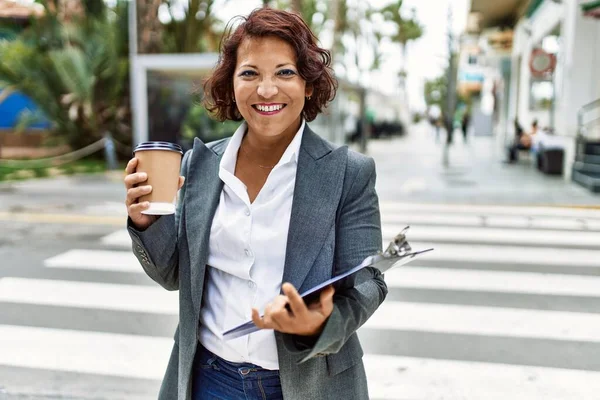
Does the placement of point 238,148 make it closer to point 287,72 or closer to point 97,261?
point 287,72

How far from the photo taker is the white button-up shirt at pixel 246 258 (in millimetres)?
1571

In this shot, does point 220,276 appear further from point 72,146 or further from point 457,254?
point 72,146

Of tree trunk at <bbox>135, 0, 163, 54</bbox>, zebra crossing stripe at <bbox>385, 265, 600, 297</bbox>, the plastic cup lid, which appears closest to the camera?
the plastic cup lid

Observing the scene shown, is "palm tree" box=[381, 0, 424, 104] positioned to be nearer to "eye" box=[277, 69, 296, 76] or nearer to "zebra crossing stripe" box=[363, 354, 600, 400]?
"zebra crossing stripe" box=[363, 354, 600, 400]

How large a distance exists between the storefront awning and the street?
4963 mm

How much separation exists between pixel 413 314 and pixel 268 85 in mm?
4060

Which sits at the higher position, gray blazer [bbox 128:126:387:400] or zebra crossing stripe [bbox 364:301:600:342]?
gray blazer [bbox 128:126:387:400]

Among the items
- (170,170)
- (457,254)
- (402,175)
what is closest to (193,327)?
(170,170)

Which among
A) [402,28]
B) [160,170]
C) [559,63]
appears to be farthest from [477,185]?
[402,28]

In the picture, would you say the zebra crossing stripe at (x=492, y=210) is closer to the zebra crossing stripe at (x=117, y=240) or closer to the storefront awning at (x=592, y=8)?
the zebra crossing stripe at (x=117, y=240)

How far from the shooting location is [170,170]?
1.48 m

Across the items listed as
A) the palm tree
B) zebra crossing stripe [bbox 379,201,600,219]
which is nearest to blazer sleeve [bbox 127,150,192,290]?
zebra crossing stripe [bbox 379,201,600,219]

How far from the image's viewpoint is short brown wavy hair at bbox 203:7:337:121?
1568mm

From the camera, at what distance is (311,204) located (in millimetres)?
1556
